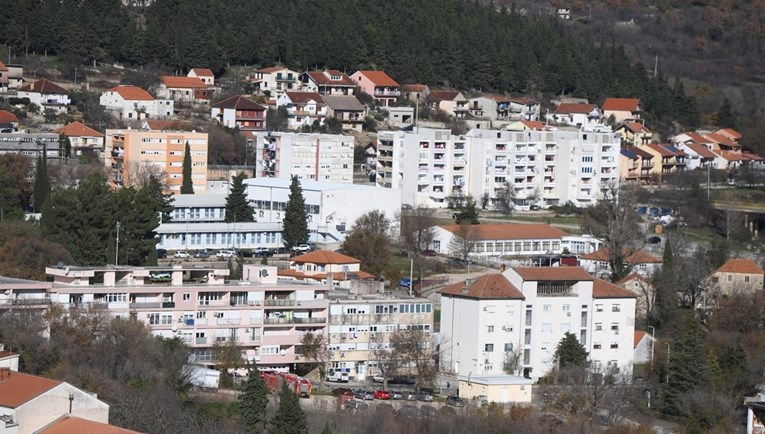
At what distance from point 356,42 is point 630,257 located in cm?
2642

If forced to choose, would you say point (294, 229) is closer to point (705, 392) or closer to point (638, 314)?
point (638, 314)

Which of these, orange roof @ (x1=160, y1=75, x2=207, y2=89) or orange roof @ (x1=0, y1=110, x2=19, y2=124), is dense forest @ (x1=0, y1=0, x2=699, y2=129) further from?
orange roof @ (x1=0, y1=110, x2=19, y2=124)

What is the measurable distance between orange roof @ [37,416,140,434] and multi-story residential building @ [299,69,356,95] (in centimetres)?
4251

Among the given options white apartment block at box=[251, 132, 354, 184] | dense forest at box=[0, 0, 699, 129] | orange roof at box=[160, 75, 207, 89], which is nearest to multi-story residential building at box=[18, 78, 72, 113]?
dense forest at box=[0, 0, 699, 129]

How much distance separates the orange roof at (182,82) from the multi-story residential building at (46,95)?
4.59 m

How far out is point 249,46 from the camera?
231 feet

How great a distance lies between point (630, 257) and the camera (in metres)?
49.5

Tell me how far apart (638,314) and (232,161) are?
67.5 ft

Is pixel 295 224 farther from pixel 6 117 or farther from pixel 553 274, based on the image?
pixel 6 117

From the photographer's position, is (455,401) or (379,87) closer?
(455,401)

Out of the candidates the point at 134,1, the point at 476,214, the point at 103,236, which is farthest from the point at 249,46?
the point at 103,236

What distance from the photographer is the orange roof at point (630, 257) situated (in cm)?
4922

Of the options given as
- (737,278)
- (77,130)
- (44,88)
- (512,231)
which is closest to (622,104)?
(512,231)

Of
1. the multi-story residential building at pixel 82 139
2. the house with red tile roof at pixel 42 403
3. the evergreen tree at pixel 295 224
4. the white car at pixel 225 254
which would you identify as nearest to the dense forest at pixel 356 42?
the multi-story residential building at pixel 82 139
